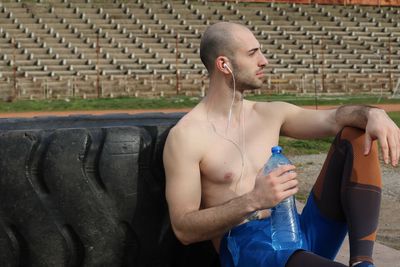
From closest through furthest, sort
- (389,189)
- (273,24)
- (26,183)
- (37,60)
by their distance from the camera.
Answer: (26,183) < (389,189) < (37,60) < (273,24)

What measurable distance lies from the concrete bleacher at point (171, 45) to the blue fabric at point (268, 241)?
64.2 ft

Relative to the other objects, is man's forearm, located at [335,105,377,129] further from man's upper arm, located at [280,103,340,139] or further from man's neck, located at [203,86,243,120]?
man's neck, located at [203,86,243,120]

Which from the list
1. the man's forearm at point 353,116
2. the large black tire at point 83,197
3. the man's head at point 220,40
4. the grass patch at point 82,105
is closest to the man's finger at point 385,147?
the man's forearm at point 353,116

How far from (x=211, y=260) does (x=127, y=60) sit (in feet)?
78.3

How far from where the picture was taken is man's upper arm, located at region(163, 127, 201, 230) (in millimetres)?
3041

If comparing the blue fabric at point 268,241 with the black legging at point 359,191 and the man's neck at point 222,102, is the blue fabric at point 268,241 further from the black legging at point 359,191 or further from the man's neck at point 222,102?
the man's neck at point 222,102

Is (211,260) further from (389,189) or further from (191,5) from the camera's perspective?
(191,5)

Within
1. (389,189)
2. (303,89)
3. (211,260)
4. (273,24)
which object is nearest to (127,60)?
(303,89)

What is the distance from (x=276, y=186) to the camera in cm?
270

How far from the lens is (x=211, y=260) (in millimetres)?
3436

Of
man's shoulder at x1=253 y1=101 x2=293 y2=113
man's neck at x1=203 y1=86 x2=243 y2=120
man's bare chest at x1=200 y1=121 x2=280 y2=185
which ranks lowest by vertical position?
man's bare chest at x1=200 y1=121 x2=280 y2=185

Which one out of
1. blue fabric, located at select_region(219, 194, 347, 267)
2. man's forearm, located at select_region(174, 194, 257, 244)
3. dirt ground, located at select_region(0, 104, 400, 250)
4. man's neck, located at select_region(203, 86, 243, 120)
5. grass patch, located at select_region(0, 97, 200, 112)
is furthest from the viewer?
grass patch, located at select_region(0, 97, 200, 112)

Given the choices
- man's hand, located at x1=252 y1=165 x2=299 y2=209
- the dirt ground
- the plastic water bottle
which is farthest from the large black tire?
the dirt ground

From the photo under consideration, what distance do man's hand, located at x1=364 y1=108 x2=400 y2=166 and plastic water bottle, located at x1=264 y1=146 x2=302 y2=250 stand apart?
0.31 metres
